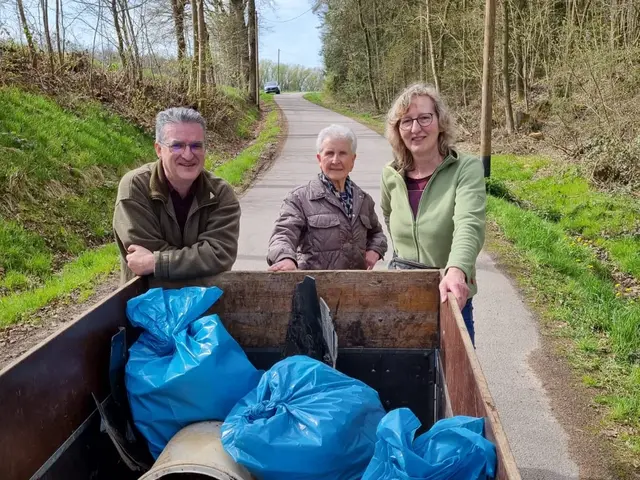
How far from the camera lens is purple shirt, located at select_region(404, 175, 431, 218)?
288 centimetres

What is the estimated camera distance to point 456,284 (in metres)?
2.39

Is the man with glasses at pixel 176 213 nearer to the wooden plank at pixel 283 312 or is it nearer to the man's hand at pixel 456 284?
the wooden plank at pixel 283 312

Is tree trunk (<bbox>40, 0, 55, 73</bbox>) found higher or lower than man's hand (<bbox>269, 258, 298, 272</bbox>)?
higher

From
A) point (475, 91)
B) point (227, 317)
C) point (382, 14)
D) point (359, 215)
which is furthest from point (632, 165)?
point (382, 14)

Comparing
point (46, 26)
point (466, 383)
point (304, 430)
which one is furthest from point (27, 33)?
point (466, 383)

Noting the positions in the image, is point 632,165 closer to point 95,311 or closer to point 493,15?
point 493,15

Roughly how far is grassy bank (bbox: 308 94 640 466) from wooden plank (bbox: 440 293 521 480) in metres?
1.73

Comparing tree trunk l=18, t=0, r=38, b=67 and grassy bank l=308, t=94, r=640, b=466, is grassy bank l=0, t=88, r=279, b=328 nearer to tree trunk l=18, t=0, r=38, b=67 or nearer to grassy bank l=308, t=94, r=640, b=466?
tree trunk l=18, t=0, r=38, b=67

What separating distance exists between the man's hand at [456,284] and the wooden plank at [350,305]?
0.81ft

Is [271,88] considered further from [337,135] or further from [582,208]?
[337,135]

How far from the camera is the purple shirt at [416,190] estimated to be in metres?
2.88

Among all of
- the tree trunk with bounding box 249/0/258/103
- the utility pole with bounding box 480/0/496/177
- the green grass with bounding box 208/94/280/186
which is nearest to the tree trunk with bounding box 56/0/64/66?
the green grass with bounding box 208/94/280/186

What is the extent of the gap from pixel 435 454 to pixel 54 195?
816 cm

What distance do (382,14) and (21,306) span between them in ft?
106
